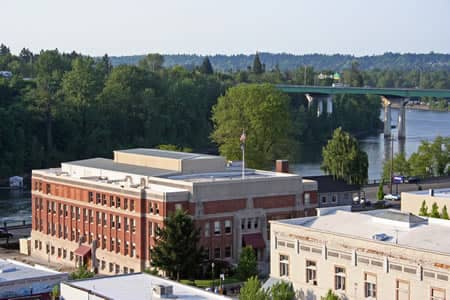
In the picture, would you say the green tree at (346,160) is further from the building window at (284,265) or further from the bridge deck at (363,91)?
the bridge deck at (363,91)

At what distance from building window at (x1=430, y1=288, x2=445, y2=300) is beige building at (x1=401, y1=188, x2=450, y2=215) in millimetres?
18125

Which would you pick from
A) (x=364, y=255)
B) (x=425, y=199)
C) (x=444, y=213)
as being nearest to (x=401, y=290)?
(x=364, y=255)

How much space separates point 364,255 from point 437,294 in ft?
11.8

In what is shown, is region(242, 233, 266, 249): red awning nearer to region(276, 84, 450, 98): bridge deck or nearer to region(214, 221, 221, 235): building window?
region(214, 221, 221, 235): building window

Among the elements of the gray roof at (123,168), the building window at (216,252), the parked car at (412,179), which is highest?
the gray roof at (123,168)

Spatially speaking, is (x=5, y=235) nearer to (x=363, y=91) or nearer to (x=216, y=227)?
(x=216, y=227)

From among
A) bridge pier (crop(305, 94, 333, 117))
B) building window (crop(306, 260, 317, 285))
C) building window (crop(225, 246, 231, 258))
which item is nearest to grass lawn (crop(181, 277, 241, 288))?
building window (crop(225, 246, 231, 258))

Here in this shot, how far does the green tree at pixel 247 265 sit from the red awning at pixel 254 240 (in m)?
3.94

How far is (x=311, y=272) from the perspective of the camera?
41.3 m

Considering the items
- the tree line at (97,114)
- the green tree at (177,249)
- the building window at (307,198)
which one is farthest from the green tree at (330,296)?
the tree line at (97,114)

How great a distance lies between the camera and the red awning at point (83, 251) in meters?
59.4

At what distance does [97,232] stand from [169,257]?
8.94 m

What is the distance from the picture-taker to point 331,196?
7219 cm

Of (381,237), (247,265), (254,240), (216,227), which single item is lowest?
(247,265)
